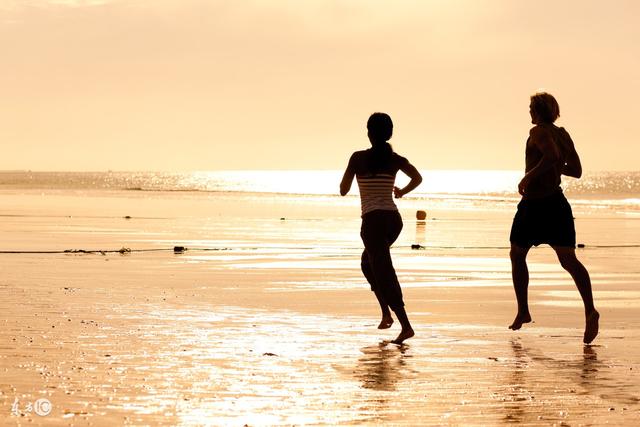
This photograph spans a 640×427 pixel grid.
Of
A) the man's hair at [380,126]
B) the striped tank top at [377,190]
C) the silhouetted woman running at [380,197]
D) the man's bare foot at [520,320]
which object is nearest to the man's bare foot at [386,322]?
the silhouetted woman running at [380,197]

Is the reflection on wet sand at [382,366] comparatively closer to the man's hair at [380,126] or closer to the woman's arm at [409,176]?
the woman's arm at [409,176]

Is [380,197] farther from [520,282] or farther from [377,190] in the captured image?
[520,282]

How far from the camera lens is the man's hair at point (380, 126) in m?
9.32

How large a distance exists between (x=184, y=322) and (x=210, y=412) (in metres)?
3.74

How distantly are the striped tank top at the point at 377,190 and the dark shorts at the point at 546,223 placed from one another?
1.06 m

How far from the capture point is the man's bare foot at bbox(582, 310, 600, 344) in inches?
345

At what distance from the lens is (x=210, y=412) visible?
5988 mm

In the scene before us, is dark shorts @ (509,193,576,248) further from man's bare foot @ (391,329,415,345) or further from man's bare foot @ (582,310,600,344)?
man's bare foot @ (391,329,415,345)

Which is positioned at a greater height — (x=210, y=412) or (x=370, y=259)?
(x=370, y=259)

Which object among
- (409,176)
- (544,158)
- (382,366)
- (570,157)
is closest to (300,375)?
(382,366)

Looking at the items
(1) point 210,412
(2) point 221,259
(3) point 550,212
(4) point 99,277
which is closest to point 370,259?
(3) point 550,212

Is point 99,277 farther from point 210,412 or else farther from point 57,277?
point 210,412

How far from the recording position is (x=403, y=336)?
880 centimetres

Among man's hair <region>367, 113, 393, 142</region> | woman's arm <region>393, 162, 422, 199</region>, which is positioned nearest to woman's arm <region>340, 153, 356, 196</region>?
man's hair <region>367, 113, 393, 142</region>
